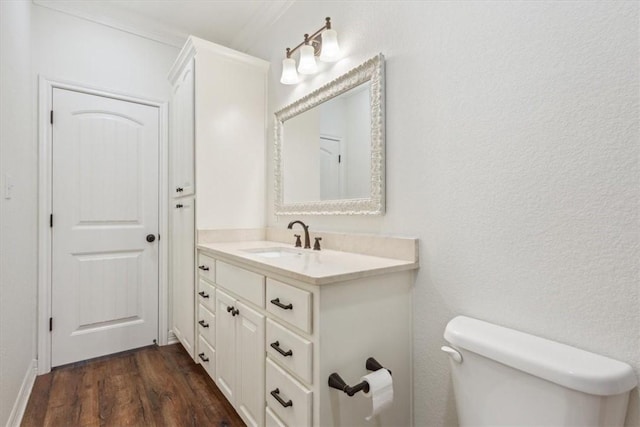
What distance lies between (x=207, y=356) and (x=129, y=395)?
1.56 ft

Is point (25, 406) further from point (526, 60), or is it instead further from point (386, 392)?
point (526, 60)

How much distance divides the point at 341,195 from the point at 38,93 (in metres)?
2.16

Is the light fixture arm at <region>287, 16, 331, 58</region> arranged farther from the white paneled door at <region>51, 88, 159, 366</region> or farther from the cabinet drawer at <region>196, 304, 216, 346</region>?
the cabinet drawer at <region>196, 304, 216, 346</region>

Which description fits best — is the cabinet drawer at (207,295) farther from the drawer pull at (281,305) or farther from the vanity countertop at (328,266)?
the drawer pull at (281,305)

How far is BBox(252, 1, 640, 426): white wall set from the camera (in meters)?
0.83

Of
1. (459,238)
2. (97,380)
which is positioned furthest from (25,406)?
(459,238)

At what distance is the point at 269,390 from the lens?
4.19 ft

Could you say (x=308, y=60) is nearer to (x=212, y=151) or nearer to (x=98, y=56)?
(x=212, y=151)

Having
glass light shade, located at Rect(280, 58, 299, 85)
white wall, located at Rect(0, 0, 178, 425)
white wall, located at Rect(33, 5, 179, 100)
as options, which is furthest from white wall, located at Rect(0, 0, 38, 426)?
glass light shade, located at Rect(280, 58, 299, 85)

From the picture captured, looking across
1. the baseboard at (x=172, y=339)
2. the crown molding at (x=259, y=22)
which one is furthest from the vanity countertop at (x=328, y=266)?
the crown molding at (x=259, y=22)

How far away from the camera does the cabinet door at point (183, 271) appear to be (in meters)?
2.18

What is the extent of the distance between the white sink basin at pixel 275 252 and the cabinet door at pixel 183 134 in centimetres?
70

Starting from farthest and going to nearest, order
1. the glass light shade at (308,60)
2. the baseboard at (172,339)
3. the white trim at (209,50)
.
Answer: the baseboard at (172,339) < the white trim at (209,50) < the glass light shade at (308,60)

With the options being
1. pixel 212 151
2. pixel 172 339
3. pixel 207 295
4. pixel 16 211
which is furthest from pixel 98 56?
pixel 172 339
